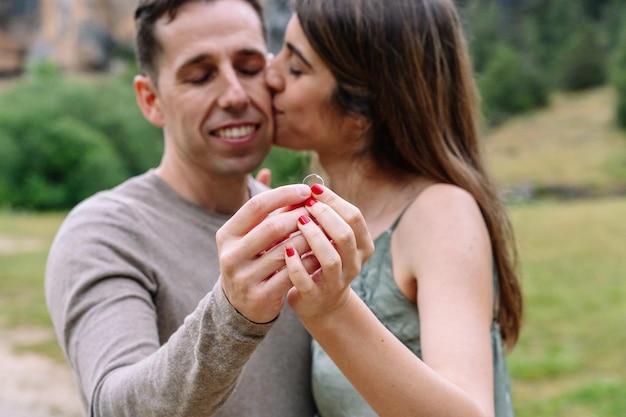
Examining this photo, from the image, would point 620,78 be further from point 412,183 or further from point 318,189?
point 318,189

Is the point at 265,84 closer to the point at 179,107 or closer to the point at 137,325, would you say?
the point at 179,107

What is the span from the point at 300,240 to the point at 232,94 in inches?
41.5

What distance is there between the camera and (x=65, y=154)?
2870cm

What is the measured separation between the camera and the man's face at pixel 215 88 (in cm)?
229

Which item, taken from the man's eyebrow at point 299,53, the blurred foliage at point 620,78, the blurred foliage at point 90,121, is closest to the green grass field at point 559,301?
the man's eyebrow at point 299,53

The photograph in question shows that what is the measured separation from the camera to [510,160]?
35156 millimetres

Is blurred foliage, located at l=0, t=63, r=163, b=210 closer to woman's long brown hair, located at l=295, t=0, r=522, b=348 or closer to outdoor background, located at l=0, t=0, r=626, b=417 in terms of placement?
outdoor background, located at l=0, t=0, r=626, b=417

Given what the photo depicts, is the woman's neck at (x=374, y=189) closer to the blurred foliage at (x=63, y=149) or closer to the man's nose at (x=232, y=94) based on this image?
the man's nose at (x=232, y=94)

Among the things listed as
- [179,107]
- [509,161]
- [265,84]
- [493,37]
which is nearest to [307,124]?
[265,84]

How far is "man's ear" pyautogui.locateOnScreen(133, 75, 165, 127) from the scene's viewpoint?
2486mm

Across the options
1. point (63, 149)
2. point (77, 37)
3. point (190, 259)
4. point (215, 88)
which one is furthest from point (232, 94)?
point (77, 37)

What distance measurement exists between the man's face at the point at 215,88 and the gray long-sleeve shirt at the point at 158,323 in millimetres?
160

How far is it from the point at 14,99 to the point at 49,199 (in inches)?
203

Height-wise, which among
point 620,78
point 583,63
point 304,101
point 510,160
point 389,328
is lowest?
point 510,160
